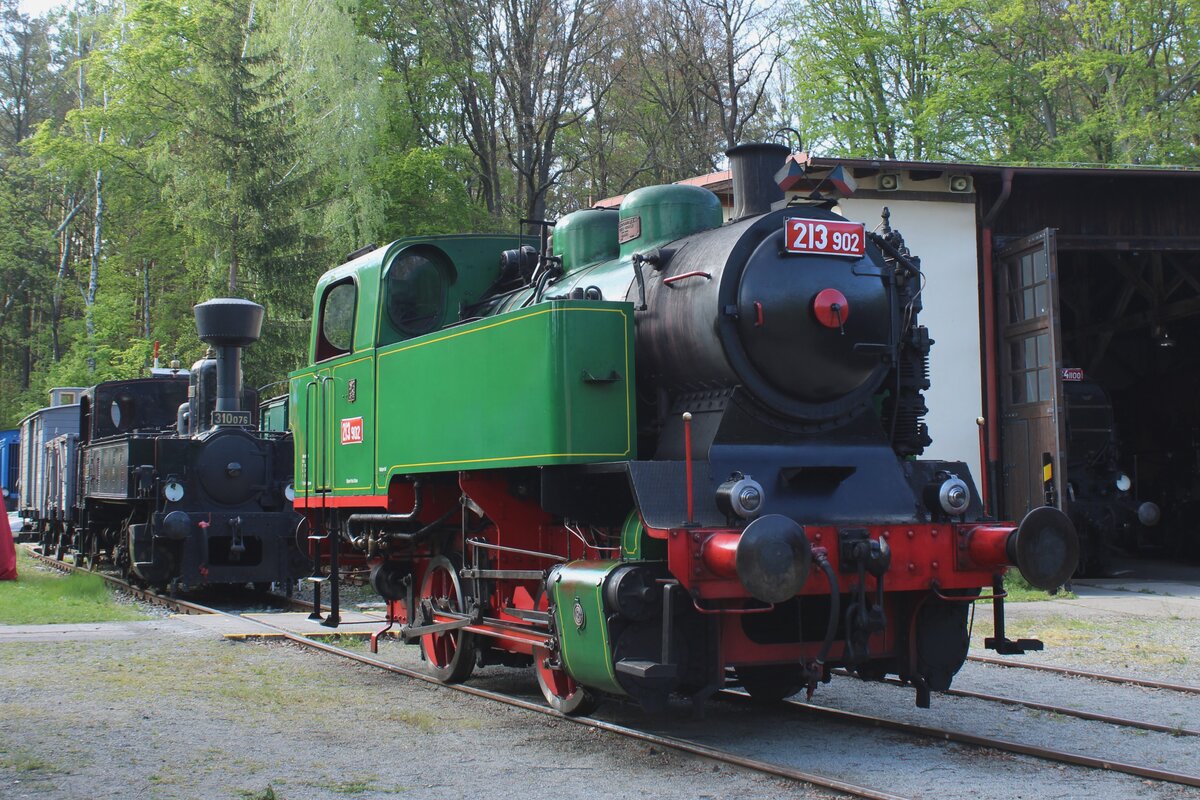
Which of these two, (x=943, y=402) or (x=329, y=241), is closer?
(x=943, y=402)

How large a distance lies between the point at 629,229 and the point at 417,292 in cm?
188

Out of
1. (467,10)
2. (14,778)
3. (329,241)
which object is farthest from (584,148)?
(14,778)

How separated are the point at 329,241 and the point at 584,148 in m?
8.25

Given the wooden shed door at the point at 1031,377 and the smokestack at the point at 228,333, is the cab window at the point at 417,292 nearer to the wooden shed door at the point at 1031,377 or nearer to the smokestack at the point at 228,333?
the smokestack at the point at 228,333

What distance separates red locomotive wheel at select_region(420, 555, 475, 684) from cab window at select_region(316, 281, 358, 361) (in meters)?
1.83

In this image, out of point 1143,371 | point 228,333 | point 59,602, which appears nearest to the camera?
point 59,602

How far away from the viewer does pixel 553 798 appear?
4.93 m

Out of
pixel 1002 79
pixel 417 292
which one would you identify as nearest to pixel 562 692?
pixel 417 292

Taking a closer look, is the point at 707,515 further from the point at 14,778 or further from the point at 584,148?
the point at 584,148

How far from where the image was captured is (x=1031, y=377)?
48.0ft

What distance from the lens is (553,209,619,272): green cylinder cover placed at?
759cm

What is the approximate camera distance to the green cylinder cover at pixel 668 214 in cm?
689

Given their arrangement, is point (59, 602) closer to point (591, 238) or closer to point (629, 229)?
point (591, 238)

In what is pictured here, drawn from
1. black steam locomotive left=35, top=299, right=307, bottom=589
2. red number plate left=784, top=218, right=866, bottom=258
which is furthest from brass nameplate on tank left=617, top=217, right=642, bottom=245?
black steam locomotive left=35, top=299, right=307, bottom=589
